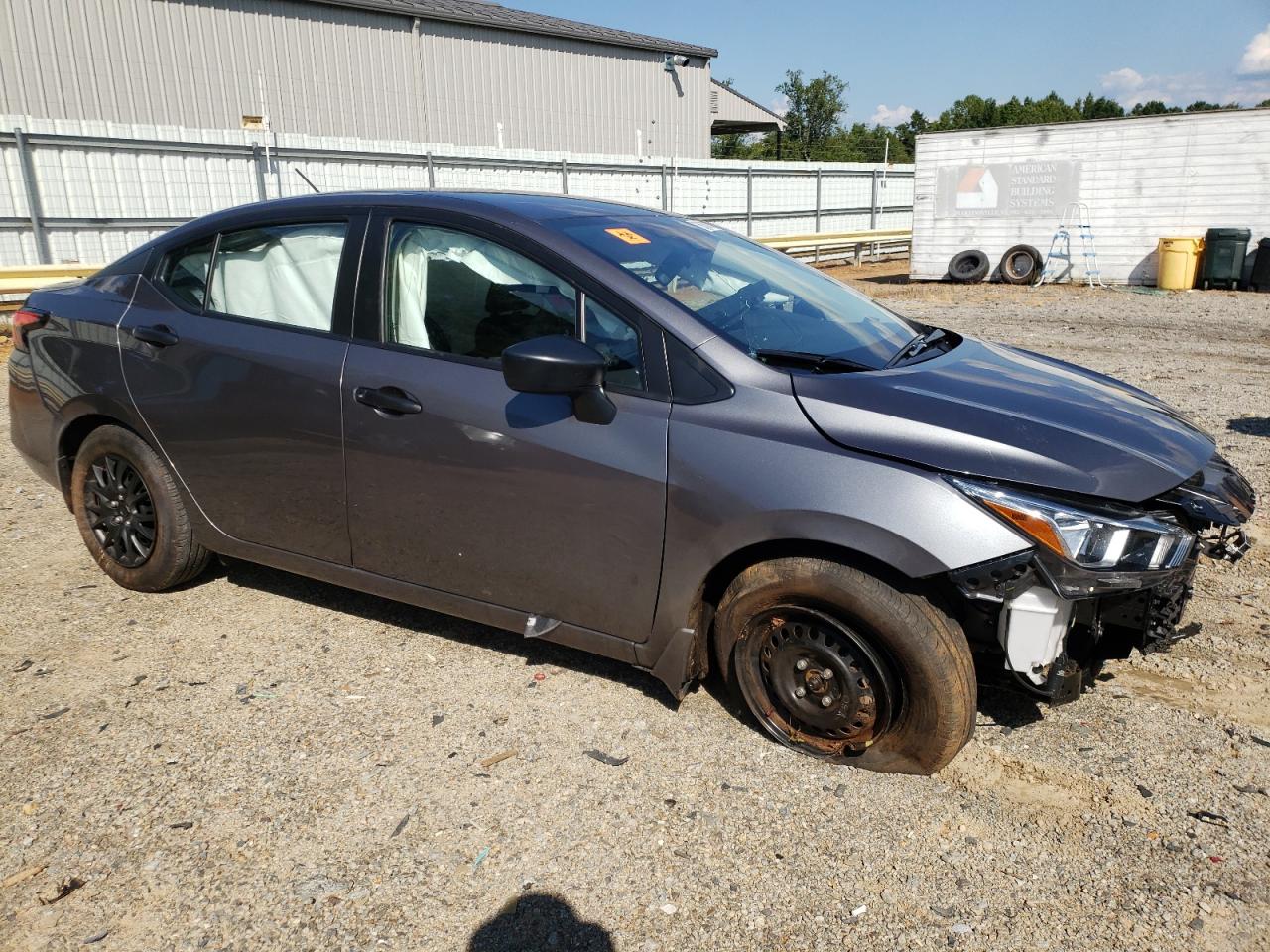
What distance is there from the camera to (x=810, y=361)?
300 cm

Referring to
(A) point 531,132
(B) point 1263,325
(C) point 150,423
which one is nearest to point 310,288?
(C) point 150,423

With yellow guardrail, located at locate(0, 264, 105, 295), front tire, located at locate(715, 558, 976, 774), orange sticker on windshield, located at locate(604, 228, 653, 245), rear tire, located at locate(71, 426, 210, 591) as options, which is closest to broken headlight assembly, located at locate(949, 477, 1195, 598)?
front tire, located at locate(715, 558, 976, 774)

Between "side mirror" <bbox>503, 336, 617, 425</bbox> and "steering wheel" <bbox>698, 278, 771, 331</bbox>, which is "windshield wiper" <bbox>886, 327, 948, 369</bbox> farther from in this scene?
"side mirror" <bbox>503, 336, 617, 425</bbox>

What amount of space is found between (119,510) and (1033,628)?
3.67m

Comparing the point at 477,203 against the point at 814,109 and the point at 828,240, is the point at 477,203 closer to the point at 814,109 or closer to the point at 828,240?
the point at 828,240

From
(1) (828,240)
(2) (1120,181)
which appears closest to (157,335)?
(2) (1120,181)

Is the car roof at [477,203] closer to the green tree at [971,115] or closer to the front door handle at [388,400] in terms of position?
the front door handle at [388,400]

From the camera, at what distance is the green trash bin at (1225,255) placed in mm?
17344

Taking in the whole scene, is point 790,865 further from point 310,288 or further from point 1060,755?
point 310,288

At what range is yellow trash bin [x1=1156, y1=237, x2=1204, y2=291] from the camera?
17.9m

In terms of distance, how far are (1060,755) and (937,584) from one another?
79 centimetres

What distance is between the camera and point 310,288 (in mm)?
3590

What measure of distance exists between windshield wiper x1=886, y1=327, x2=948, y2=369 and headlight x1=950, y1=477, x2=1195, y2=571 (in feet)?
2.42

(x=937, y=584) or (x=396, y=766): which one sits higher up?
(x=937, y=584)
